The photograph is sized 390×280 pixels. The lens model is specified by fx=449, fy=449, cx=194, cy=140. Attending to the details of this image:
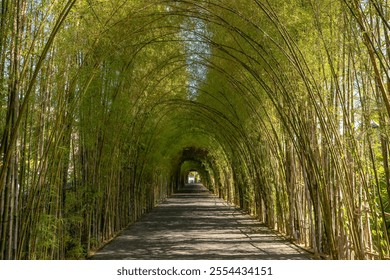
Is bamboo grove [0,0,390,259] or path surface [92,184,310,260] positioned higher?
bamboo grove [0,0,390,259]

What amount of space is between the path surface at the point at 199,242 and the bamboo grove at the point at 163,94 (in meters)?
0.35

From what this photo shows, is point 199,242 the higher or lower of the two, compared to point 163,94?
lower

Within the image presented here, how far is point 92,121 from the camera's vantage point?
6203mm

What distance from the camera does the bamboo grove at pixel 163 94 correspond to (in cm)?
343

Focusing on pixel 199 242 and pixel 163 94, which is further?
pixel 163 94

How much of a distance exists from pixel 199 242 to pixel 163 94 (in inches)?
189

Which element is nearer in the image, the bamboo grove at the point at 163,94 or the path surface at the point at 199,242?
the bamboo grove at the point at 163,94

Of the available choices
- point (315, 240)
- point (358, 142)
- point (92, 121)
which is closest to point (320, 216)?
point (315, 240)

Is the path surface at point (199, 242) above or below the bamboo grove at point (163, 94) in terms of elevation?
below

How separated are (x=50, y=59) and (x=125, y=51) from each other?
3.29 metres

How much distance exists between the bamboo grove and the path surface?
350mm

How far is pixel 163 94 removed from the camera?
11156mm

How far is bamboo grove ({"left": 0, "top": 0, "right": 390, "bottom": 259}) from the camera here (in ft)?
11.3

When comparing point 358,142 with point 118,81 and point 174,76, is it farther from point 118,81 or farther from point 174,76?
point 174,76
